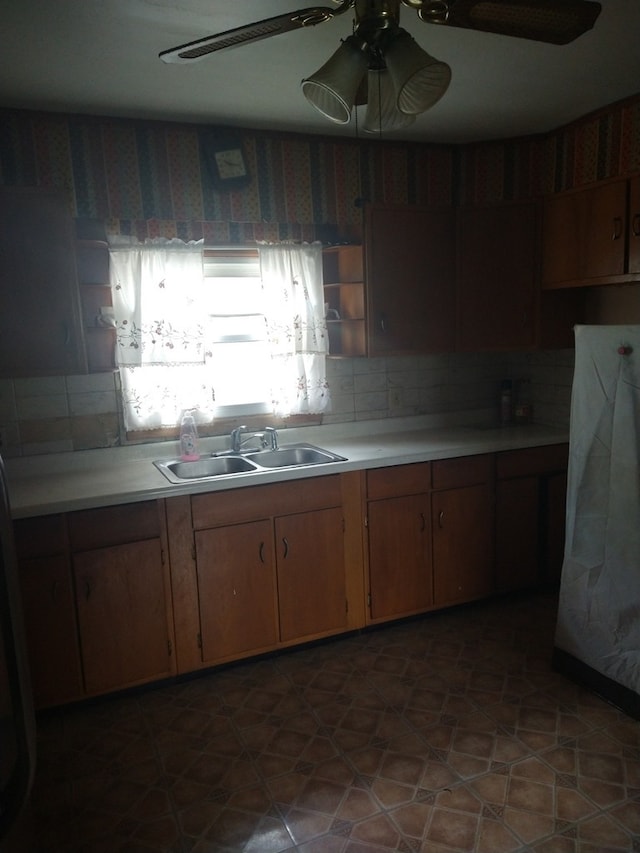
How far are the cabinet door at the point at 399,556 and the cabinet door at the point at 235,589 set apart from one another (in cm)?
51

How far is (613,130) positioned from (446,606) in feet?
7.84

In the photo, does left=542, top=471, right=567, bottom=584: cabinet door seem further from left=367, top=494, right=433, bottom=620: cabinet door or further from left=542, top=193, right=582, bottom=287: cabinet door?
left=542, top=193, right=582, bottom=287: cabinet door

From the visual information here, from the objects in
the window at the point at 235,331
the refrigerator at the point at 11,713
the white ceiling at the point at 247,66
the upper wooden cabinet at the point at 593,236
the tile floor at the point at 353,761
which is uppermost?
the white ceiling at the point at 247,66

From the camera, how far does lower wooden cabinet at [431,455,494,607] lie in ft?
9.90

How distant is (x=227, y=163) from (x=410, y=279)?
1059 millimetres

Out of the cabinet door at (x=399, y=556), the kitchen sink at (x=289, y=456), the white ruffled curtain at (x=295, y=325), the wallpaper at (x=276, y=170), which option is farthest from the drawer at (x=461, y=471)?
the wallpaper at (x=276, y=170)

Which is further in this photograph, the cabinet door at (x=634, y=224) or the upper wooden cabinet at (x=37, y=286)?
the cabinet door at (x=634, y=224)

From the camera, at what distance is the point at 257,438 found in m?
3.13

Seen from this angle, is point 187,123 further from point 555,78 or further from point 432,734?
point 432,734

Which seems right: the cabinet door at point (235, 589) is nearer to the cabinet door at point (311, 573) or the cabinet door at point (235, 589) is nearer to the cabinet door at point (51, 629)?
the cabinet door at point (311, 573)

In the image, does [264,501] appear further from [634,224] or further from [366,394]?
[634,224]

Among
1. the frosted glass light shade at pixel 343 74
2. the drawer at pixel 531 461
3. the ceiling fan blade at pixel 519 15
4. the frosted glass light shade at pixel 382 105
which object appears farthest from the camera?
the drawer at pixel 531 461

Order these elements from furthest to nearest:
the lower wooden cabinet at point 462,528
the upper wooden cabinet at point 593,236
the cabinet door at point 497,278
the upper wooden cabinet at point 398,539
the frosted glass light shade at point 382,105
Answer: the cabinet door at point 497,278, the lower wooden cabinet at point 462,528, the upper wooden cabinet at point 398,539, the upper wooden cabinet at point 593,236, the frosted glass light shade at point 382,105

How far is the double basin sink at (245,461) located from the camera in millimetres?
2898
